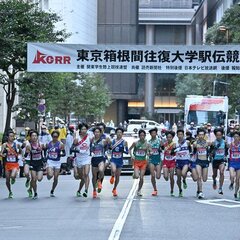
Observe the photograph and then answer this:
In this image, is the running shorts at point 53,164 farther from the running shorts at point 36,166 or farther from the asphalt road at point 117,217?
the asphalt road at point 117,217

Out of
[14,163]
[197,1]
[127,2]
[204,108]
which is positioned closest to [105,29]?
[127,2]

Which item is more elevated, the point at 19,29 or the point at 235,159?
the point at 19,29

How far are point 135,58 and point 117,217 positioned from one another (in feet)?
37.3

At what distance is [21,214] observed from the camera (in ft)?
49.3

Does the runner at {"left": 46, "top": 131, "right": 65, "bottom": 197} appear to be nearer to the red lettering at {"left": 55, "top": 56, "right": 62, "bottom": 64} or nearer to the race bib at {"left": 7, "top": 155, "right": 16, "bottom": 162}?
the race bib at {"left": 7, "top": 155, "right": 16, "bottom": 162}

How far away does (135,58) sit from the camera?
24.6 meters

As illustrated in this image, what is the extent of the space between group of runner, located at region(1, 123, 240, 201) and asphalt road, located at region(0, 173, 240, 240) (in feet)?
1.77

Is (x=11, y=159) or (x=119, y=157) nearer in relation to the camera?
(x=119, y=157)

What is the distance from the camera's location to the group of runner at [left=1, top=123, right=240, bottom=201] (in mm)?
18531

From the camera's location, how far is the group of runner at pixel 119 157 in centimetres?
1853

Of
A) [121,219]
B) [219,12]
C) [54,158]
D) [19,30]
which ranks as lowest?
[121,219]

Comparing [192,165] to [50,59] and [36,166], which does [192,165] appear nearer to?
[36,166]

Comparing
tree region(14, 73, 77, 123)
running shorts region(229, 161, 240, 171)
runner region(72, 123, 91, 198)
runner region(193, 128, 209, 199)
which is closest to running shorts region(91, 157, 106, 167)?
runner region(72, 123, 91, 198)

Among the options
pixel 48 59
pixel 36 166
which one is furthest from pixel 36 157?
pixel 48 59
